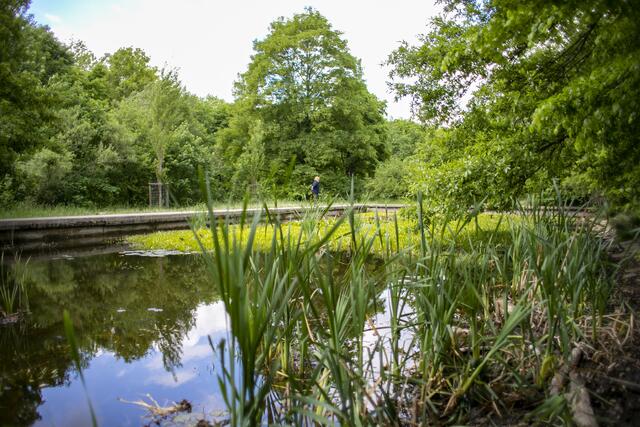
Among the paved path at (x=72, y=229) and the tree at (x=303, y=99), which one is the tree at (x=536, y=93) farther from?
the tree at (x=303, y=99)

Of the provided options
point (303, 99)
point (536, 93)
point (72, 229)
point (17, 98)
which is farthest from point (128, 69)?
point (536, 93)

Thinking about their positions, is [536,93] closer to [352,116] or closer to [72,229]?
[72,229]

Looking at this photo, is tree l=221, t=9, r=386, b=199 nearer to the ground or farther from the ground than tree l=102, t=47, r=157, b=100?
nearer to the ground

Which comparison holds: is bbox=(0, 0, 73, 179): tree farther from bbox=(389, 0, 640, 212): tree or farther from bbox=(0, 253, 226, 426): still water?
bbox=(389, 0, 640, 212): tree

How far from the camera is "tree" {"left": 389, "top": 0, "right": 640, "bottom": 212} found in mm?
2264

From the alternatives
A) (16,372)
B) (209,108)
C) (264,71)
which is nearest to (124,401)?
(16,372)

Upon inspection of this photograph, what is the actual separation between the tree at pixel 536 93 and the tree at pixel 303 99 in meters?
17.4

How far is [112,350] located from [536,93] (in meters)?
3.85

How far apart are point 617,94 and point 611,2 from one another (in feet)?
1.92

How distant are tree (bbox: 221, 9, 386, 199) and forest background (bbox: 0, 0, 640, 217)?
4.0 inches

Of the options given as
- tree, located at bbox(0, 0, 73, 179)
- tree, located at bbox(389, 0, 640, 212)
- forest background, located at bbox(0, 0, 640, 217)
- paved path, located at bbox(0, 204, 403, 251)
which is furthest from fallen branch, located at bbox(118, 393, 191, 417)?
tree, located at bbox(0, 0, 73, 179)

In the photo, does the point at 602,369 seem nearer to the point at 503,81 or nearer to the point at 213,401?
the point at 213,401

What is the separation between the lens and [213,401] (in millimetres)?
2549

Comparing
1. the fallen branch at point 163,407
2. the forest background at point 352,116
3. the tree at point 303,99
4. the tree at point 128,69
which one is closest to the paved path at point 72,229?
the forest background at point 352,116
